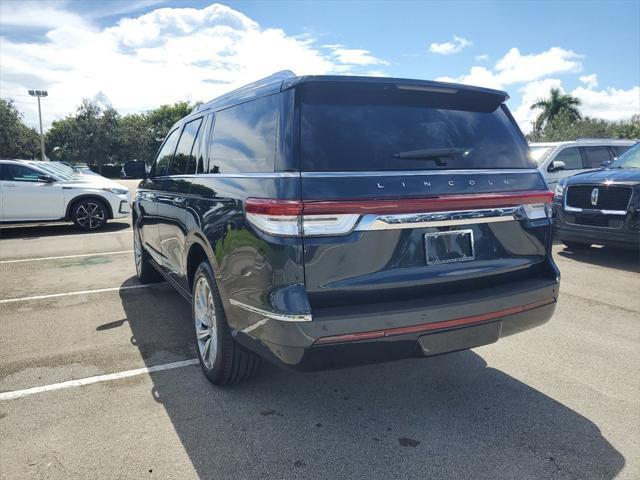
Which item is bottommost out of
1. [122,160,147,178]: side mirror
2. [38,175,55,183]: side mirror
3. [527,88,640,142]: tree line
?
[38,175,55,183]: side mirror

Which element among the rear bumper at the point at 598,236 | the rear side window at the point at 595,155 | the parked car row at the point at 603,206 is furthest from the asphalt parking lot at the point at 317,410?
the rear side window at the point at 595,155

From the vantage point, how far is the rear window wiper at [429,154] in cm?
269

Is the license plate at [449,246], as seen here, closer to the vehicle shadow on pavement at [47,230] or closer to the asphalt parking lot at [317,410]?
the asphalt parking lot at [317,410]

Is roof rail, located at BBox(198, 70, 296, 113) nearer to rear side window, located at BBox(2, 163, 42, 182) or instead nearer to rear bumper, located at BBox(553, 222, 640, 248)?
rear bumper, located at BBox(553, 222, 640, 248)

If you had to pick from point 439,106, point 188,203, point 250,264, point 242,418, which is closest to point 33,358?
point 188,203

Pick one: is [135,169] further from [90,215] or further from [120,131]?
[120,131]

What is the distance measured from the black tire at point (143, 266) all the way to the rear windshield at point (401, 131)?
3850 millimetres

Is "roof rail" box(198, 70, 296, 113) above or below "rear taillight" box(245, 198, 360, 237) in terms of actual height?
above

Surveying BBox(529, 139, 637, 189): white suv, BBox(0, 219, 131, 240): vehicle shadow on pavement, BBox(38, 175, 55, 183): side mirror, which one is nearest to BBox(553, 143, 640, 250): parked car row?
BBox(529, 139, 637, 189): white suv

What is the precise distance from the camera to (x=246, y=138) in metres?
3.05

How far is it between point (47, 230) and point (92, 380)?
30.7ft

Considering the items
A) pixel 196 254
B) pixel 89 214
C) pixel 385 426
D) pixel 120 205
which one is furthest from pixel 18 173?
pixel 385 426

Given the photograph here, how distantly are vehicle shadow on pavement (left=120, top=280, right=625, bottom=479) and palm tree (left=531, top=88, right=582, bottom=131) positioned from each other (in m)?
49.3

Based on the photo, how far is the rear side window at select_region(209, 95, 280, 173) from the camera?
273 centimetres
